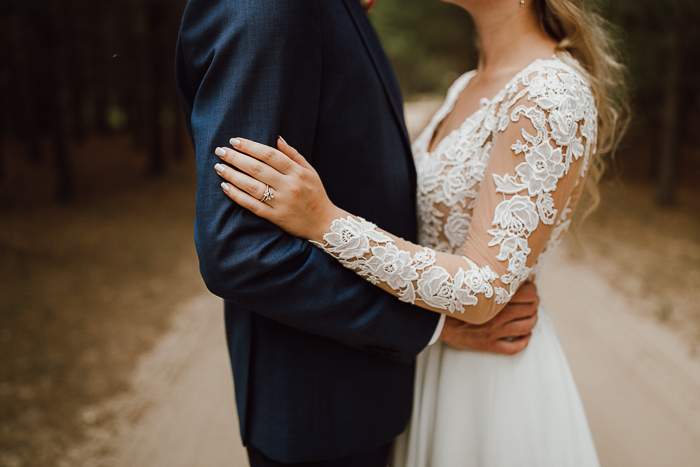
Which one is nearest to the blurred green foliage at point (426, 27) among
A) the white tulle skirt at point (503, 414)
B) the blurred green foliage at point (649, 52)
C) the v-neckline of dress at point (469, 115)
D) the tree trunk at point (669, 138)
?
the blurred green foliage at point (649, 52)

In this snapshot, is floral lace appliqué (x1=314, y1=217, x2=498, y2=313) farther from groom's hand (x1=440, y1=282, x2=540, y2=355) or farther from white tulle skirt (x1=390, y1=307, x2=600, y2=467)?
white tulle skirt (x1=390, y1=307, x2=600, y2=467)

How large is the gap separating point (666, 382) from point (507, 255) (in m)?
3.59

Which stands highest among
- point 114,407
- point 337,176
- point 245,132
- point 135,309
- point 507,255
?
point 245,132

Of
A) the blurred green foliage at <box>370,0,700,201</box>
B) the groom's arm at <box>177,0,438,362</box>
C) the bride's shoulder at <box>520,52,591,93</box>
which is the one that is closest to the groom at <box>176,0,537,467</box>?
the groom's arm at <box>177,0,438,362</box>

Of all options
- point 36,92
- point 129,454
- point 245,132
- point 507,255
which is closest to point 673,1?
point 507,255

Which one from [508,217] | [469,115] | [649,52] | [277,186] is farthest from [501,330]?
[649,52]

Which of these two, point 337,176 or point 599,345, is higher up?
point 337,176

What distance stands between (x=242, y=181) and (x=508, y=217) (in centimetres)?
72

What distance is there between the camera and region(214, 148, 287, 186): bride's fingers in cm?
107

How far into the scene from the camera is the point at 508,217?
4.29 ft

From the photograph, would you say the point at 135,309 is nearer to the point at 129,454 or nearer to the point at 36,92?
the point at 129,454

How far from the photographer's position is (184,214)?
33.0 ft

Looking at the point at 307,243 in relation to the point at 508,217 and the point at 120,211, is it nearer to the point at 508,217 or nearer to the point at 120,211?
the point at 508,217

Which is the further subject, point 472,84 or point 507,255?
point 472,84
